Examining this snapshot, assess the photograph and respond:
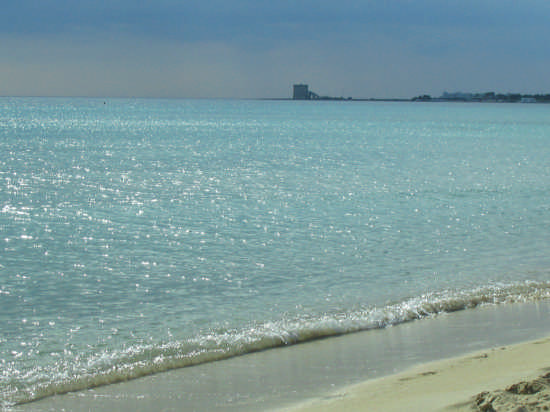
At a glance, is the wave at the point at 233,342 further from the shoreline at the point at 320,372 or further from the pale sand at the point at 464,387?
the pale sand at the point at 464,387

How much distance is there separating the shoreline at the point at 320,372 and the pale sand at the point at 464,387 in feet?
0.14

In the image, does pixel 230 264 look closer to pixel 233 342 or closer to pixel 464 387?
pixel 233 342

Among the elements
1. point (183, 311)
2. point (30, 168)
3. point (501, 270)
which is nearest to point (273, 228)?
point (501, 270)

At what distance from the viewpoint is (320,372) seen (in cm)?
836

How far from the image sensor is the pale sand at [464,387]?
6.03m

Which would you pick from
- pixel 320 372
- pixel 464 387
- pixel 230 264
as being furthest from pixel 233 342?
pixel 230 264

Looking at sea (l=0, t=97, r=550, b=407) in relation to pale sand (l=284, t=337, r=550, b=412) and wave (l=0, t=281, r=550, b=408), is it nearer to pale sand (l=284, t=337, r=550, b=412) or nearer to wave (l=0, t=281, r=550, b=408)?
wave (l=0, t=281, r=550, b=408)

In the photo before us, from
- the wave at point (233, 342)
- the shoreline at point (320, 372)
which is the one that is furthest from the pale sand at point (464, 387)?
the wave at point (233, 342)

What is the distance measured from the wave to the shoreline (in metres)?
0.20

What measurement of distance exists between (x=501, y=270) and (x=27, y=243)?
1165 cm

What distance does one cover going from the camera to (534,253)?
16516 millimetres

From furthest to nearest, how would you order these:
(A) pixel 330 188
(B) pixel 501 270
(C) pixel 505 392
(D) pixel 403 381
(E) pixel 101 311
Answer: (A) pixel 330 188 → (B) pixel 501 270 → (E) pixel 101 311 → (D) pixel 403 381 → (C) pixel 505 392

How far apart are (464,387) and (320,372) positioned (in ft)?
6.48

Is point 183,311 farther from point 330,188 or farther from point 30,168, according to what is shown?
point 30,168
